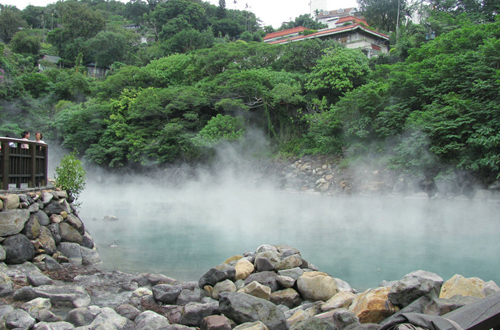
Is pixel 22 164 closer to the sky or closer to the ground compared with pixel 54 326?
closer to the sky

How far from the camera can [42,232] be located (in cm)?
697

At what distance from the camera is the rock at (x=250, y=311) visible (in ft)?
14.2

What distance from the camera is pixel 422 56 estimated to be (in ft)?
54.9

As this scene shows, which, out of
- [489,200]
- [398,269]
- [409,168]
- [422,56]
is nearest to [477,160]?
[489,200]

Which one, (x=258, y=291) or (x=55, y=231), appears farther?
(x=55, y=231)

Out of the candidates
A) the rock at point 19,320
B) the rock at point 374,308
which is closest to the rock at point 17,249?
the rock at point 19,320

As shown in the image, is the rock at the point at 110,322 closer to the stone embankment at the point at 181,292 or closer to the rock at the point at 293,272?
the stone embankment at the point at 181,292

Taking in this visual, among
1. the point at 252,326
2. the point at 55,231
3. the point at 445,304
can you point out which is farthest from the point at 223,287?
the point at 55,231

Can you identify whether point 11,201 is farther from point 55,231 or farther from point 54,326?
point 54,326

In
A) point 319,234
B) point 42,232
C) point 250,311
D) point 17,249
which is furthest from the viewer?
point 319,234

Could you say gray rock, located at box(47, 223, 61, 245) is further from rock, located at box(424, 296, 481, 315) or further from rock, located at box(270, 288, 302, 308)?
rock, located at box(424, 296, 481, 315)

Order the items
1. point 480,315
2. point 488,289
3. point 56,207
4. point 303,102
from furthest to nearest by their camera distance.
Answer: point 303,102 → point 56,207 → point 488,289 → point 480,315

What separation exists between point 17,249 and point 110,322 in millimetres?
2911

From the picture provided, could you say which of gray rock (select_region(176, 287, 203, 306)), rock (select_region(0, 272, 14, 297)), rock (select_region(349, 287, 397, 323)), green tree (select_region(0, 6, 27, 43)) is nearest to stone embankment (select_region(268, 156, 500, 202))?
rock (select_region(349, 287, 397, 323))
